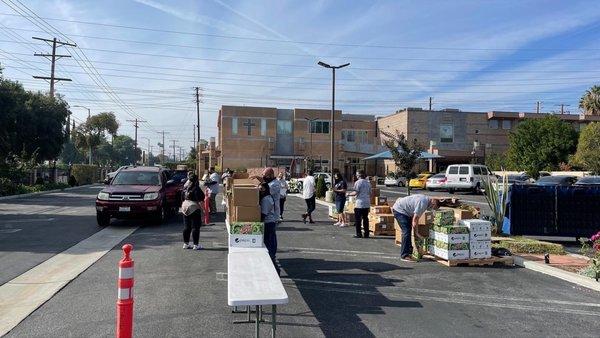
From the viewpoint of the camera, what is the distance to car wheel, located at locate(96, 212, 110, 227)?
594 inches

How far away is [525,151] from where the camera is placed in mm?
47281

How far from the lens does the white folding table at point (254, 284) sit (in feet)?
15.1

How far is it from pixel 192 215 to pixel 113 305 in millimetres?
4526

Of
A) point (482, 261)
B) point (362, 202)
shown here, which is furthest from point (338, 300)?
point (362, 202)

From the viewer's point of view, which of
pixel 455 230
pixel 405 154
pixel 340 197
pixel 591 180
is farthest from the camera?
pixel 591 180

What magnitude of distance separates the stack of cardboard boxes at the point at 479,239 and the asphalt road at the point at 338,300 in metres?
0.40

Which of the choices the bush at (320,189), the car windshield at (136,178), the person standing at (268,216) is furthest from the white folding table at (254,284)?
the bush at (320,189)

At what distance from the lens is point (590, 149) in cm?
4134

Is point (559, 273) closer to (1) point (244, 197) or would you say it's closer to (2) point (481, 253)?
(2) point (481, 253)

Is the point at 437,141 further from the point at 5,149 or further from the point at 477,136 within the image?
the point at 5,149

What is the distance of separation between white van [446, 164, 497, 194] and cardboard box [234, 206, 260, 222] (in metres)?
29.6

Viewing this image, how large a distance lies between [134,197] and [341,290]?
30.6ft

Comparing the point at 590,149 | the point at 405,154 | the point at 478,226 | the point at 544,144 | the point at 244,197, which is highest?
the point at 544,144

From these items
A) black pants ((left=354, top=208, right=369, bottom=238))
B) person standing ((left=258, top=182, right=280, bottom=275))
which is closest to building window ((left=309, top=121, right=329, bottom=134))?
black pants ((left=354, top=208, right=369, bottom=238))
